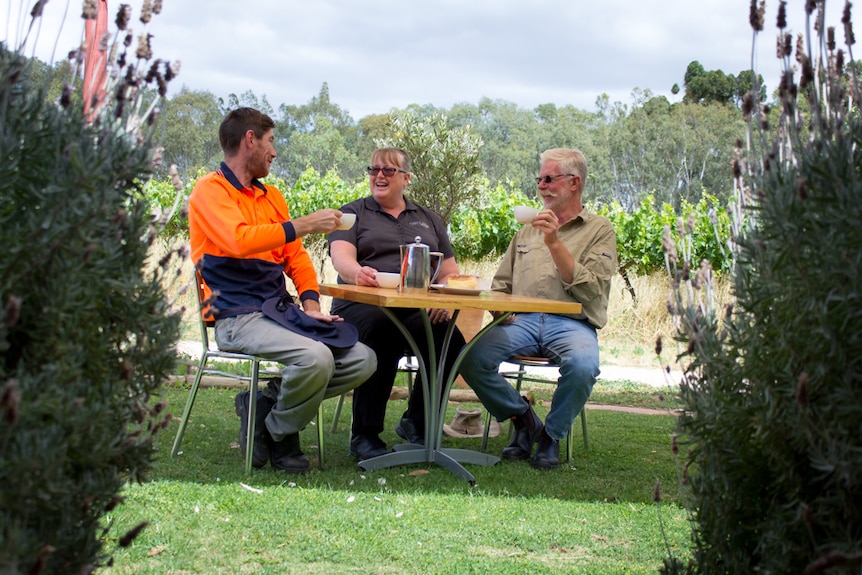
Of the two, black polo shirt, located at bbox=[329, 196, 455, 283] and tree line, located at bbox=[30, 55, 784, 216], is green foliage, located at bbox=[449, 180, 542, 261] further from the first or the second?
tree line, located at bbox=[30, 55, 784, 216]

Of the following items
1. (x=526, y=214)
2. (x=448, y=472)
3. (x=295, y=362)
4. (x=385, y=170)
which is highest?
(x=385, y=170)

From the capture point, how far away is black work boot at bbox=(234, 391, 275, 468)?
443 centimetres

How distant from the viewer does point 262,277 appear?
14.5ft

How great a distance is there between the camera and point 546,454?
4.80 metres

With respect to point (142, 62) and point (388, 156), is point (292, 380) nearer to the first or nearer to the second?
point (388, 156)

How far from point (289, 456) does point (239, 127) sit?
1621 mm

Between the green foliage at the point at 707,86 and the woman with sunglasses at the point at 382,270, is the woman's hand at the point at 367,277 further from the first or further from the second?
the green foliage at the point at 707,86

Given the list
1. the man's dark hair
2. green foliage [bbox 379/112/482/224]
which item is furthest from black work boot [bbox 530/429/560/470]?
green foliage [bbox 379/112/482/224]

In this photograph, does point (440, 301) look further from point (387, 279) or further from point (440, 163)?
point (440, 163)

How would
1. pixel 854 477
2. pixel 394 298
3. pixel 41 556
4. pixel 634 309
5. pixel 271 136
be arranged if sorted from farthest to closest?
pixel 634 309, pixel 271 136, pixel 394 298, pixel 854 477, pixel 41 556

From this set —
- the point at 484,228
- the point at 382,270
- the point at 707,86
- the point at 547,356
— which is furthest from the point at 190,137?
the point at 547,356

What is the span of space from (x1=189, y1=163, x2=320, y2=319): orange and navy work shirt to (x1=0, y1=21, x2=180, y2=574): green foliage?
222 cm

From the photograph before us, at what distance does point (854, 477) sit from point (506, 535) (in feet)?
6.23

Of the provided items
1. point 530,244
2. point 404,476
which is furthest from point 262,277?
point 530,244
